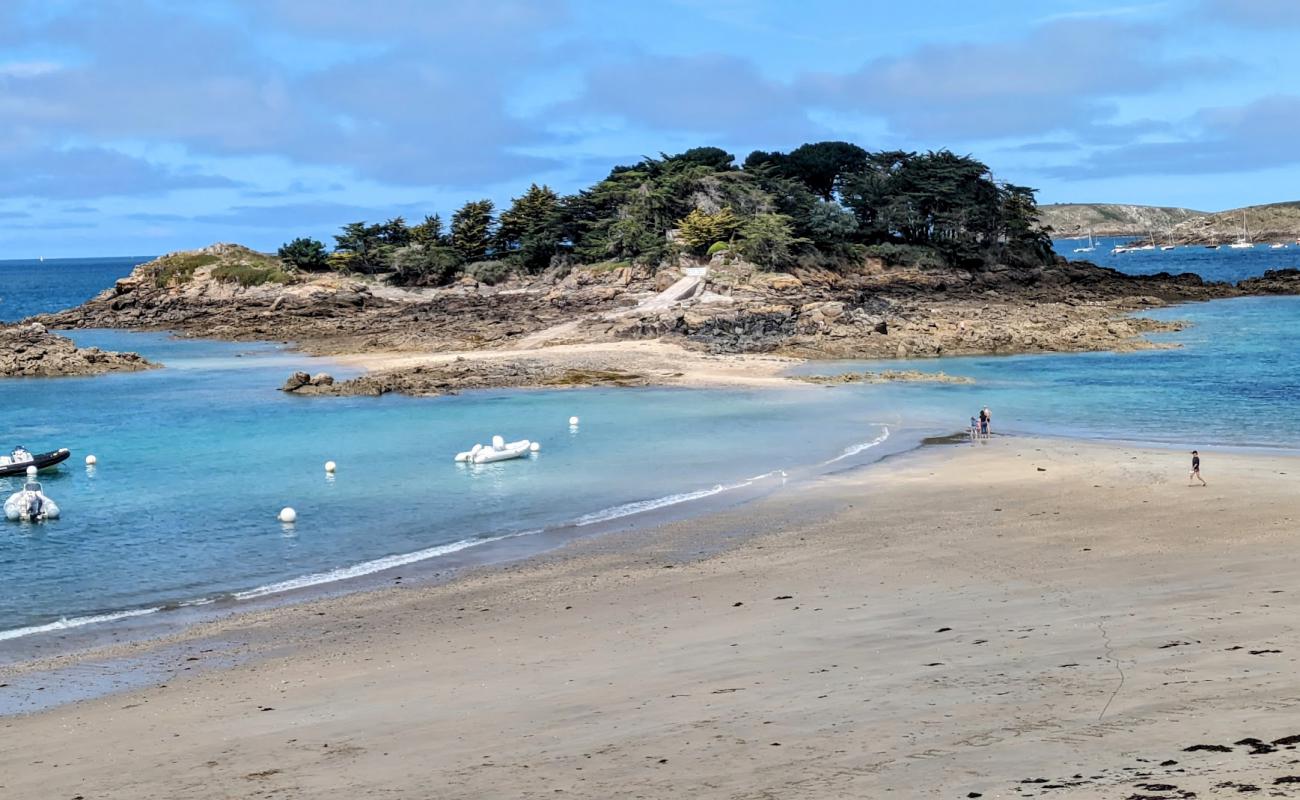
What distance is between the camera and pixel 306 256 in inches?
3268

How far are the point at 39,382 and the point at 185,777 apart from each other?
149 feet

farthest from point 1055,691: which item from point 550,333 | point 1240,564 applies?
point 550,333

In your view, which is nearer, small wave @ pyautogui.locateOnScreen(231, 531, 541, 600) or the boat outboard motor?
small wave @ pyautogui.locateOnScreen(231, 531, 541, 600)

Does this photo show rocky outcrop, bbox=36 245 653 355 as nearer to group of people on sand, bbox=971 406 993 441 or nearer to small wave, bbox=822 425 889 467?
small wave, bbox=822 425 889 467

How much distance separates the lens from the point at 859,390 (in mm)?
37406

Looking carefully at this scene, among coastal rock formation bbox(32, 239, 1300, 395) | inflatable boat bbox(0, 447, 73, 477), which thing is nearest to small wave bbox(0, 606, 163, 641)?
inflatable boat bbox(0, 447, 73, 477)

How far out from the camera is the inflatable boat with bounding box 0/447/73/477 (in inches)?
1056

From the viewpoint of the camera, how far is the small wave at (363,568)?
1659 centimetres

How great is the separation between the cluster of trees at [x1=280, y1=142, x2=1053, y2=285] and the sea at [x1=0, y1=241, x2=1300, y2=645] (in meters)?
27.6

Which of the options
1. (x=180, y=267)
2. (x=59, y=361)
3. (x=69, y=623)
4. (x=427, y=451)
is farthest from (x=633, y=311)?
(x=180, y=267)

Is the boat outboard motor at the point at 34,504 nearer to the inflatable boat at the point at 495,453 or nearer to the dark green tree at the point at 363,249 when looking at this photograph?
the inflatable boat at the point at 495,453

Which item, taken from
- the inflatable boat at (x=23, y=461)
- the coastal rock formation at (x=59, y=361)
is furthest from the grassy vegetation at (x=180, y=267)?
the inflatable boat at (x=23, y=461)

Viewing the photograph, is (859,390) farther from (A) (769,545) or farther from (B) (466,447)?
(A) (769,545)

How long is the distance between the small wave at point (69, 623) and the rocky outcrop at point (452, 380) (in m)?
24.1
